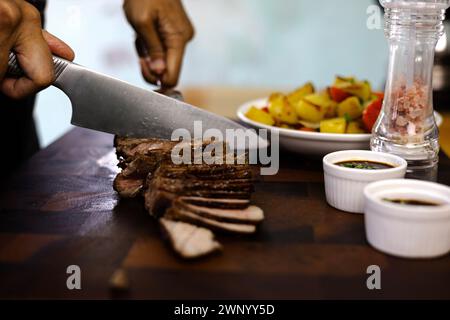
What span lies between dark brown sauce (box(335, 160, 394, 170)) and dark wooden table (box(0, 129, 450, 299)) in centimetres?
14

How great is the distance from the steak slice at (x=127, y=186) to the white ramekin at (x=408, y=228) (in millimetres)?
738

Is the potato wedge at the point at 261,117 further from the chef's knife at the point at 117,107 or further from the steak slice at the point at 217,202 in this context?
the steak slice at the point at 217,202

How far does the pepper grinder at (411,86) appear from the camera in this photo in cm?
185

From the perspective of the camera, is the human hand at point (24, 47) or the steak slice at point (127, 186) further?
the steak slice at point (127, 186)

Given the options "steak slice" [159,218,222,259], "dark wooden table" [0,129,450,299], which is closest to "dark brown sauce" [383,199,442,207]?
"dark wooden table" [0,129,450,299]

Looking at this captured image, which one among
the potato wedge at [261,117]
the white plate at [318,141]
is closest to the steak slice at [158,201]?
the white plate at [318,141]

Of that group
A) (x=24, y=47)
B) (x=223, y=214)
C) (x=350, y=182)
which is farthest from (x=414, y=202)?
(x=24, y=47)

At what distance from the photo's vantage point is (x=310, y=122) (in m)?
2.30

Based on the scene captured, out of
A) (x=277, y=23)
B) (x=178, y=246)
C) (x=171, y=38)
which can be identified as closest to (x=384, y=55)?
(x=277, y=23)

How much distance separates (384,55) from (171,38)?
115 inches

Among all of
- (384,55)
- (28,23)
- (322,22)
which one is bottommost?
(384,55)

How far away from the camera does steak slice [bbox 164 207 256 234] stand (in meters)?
1.48

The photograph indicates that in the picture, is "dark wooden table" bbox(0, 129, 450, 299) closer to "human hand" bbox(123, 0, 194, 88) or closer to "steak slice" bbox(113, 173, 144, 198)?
"steak slice" bbox(113, 173, 144, 198)
